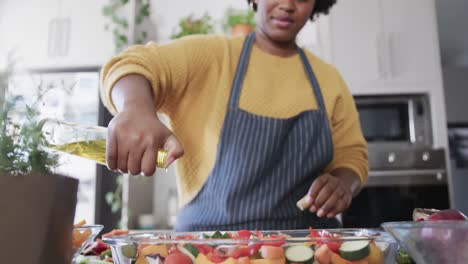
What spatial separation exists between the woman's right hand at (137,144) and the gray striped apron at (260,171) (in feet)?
1.54

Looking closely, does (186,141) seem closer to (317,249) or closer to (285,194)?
(285,194)

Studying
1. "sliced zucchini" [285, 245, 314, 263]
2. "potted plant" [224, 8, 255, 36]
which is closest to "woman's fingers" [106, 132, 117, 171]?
"sliced zucchini" [285, 245, 314, 263]

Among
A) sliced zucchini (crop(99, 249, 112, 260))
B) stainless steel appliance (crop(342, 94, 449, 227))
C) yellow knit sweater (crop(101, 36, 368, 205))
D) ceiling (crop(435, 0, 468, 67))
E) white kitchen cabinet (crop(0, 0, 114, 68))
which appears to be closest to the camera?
sliced zucchini (crop(99, 249, 112, 260))

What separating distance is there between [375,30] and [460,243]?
2.27 metres

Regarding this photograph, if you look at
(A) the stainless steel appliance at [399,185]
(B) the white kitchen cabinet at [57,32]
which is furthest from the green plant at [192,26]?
(A) the stainless steel appliance at [399,185]

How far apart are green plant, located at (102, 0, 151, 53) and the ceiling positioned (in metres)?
2.05

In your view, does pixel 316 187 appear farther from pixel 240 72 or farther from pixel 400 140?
pixel 400 140

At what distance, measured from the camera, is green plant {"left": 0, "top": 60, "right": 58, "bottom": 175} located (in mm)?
339

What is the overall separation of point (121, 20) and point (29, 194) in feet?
7.61

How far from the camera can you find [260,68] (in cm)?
109

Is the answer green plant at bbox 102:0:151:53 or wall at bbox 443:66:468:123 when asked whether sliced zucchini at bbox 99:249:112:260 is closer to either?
green plant at bbox 102:0:151:53

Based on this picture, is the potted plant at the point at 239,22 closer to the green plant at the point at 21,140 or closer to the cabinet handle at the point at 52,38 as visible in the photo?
the cabinet handle at the point at 52,38

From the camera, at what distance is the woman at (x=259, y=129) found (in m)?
0.94

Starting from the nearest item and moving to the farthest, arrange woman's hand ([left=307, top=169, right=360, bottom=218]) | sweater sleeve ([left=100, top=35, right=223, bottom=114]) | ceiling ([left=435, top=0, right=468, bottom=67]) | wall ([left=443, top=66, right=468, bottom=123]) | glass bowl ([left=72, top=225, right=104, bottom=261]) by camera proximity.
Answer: glass bowl ([left=72, top=225, right=104, bottom=261]) < sweater sleeve ([left=100, top=35, right=223, bottom=114]) < woman's hand ([left=307, top=169, right=360, bottom=218]) < ceiling ([left=435, top=0, right=468, bottom=67]) < wall ([left=443, top=66, right=468, bottom=123])
